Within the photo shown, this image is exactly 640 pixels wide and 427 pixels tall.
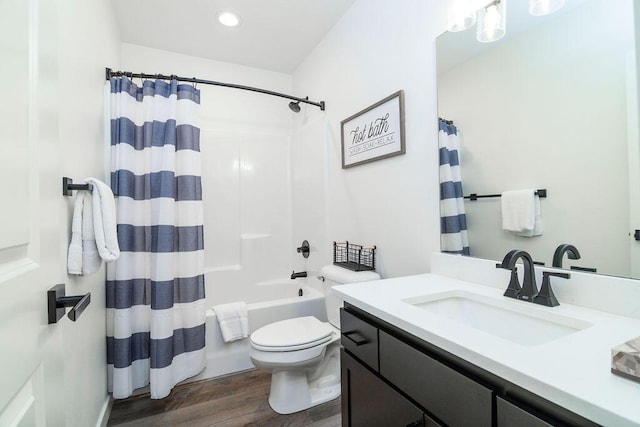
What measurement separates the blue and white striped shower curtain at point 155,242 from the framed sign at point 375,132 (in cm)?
105

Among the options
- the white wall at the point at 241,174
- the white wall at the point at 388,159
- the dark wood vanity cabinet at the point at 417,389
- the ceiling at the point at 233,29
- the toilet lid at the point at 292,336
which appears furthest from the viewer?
the white wall at the point at 241,174

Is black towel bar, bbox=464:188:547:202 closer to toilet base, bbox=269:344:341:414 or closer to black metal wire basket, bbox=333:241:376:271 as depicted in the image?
black metal wire basket, bbox=333:241:376:271

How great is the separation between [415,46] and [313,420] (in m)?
2.08

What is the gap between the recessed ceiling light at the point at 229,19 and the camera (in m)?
2.03

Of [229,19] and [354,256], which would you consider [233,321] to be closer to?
[354,256]

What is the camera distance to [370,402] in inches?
37.9

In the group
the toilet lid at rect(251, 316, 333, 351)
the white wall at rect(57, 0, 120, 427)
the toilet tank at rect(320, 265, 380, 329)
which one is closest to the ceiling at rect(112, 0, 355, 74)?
the white wall at rect(57, 0, 120, 427)

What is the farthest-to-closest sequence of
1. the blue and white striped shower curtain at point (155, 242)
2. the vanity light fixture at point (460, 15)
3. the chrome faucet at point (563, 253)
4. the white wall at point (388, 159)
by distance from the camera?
the blue and white striped shower curtain at point (155, 242)
the white wall at point (388, 159)
the vanity light fixture at point (460, 15)
the chrome faucet at point (563, 253)

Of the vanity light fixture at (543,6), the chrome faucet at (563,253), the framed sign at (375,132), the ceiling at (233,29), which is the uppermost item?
the ceiling at (233,29)

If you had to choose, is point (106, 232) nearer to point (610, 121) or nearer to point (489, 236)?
point (489, 236)

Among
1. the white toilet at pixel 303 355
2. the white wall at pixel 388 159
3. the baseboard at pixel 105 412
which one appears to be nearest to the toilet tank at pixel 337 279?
the white toilet at pixel 303 355

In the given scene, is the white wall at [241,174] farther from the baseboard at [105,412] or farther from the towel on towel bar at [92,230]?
the towel on towel bar at [92,230]

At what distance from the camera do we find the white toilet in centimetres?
156

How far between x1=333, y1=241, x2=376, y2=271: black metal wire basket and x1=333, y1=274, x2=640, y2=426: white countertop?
2.57ft
